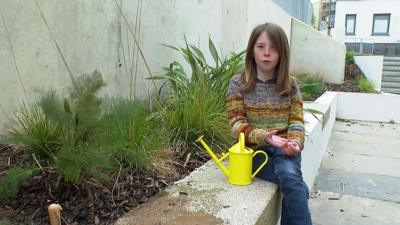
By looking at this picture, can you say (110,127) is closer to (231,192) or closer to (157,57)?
(231,192)

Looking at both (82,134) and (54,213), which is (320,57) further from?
(54,213)

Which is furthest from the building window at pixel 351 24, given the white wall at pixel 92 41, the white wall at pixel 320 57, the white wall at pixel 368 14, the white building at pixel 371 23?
the white wall at pixel 92 41

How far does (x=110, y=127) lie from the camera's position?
2051 mm

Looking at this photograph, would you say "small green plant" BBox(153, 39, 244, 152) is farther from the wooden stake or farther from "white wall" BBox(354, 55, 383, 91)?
"white wall" BBox(354, 55, 383, 91)

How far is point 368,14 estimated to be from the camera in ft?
93.2

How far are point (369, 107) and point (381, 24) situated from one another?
23270 mm

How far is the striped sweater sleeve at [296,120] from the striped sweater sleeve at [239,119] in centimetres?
17

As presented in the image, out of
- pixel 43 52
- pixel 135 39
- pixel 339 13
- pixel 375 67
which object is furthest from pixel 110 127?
pixel 339 13

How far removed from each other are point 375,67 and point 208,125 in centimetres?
910

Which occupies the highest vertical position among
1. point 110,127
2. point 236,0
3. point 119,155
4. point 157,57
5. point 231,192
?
point 236,0

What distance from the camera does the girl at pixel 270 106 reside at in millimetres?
2223

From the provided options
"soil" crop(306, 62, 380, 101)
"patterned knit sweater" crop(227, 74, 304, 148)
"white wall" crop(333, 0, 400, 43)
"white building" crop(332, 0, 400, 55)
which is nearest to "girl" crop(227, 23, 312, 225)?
"patterned knit sweater" crop(227, 74, 304, 148)

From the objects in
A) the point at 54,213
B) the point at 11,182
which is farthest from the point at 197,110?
the point at 54,213

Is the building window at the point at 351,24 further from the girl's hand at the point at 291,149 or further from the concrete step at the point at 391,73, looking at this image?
the girl's hand at the point at 291,149
